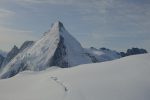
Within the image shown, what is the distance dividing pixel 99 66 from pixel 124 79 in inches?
199

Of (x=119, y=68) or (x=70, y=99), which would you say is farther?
(x=119, y=68)

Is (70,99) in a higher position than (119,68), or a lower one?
lower

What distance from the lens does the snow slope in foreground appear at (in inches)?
752

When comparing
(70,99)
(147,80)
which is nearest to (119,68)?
(147,80)

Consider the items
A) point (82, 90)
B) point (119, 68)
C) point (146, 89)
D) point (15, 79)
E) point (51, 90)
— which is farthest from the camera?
point (15, 79)

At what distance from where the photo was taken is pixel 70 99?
19.3 m

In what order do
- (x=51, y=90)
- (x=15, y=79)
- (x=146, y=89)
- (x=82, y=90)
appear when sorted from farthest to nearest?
(x=15, y=79) → (x=51, y=90) → (x=82, y=90) → (x=146, y=89)

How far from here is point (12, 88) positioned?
84.9 feet

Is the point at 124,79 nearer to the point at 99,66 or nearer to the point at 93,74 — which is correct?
the point at 93,74

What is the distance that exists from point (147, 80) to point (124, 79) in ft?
4.88

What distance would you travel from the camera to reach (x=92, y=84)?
2109cm

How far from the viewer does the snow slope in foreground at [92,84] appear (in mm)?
19095

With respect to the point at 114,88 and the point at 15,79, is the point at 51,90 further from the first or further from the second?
the point at 15,79

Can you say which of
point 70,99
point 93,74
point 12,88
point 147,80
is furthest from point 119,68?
point 12,88
